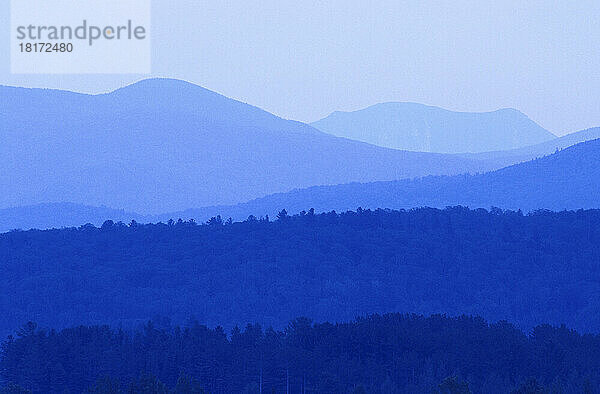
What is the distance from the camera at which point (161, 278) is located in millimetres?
169125

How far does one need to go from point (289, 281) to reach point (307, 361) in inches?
3535

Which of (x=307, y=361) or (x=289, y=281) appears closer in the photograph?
(x=307, y=361)

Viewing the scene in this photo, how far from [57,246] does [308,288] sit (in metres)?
52.1

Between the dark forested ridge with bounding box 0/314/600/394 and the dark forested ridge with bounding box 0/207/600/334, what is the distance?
146 ft

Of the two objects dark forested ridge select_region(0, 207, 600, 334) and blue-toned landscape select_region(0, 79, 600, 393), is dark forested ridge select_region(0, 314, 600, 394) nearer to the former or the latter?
blue-toned landscape select_region(0, 79, 600, 393)

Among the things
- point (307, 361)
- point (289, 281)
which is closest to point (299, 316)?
point (289, 281)

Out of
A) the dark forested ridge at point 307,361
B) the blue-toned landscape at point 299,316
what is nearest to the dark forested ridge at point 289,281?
the blue-toned landscape at point 299,316

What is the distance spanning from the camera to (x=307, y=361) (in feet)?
259

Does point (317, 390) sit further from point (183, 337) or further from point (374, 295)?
point (374, 295)

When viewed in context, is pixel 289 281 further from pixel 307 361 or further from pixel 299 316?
pixel 307 361

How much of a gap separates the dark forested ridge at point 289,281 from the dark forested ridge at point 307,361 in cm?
4453

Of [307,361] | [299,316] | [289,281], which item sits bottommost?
[299,316]

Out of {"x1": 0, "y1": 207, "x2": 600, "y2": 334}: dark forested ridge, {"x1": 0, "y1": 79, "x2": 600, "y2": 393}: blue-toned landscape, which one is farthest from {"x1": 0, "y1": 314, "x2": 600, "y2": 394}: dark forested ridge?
{"x1": 0, "y1": 207, "x2": 600, "y2": 334}: dark forested ridge

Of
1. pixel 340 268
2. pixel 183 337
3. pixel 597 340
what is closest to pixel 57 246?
pixel 340 268
